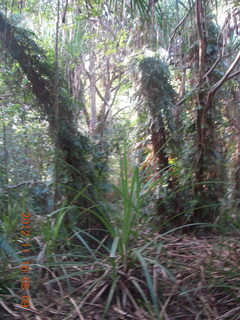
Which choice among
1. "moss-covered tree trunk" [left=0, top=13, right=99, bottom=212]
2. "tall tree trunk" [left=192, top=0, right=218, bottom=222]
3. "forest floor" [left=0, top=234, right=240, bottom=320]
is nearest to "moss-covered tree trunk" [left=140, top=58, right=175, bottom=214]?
"tall tree trunk" [left=192, top=0, right=218, bottom=222]

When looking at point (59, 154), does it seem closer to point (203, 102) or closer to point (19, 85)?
point (19, 85)

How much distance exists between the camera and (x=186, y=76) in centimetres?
559

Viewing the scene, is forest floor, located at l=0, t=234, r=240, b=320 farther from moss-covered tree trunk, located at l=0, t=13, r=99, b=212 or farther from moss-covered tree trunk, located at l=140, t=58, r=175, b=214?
moss-covered tree trunk, located at l=140, t=58, r=175, b=214

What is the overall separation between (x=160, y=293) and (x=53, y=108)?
2.46 meters

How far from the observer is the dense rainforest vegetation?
2723 mm

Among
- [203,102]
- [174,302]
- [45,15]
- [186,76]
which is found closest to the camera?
[174,302]

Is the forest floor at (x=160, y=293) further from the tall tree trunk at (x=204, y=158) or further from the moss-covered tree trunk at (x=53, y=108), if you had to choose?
the moss-covered tree trunk at (x=53, y=108)

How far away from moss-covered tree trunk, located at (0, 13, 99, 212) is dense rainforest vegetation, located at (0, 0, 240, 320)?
0.01 meters

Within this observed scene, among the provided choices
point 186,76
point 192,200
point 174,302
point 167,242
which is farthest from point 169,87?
point 174,302

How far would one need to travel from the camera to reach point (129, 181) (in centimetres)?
329

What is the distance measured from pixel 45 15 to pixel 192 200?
13.6ft

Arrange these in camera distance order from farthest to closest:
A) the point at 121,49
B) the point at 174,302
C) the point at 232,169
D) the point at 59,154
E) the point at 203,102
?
the point at 121,49 → the point at 232,169 → the point at 203,102 → the point at 59,154 → the point at 174,302

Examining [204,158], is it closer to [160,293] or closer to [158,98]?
[158,98]

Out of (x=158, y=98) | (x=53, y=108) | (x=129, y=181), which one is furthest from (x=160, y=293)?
(x=158, y=98)
